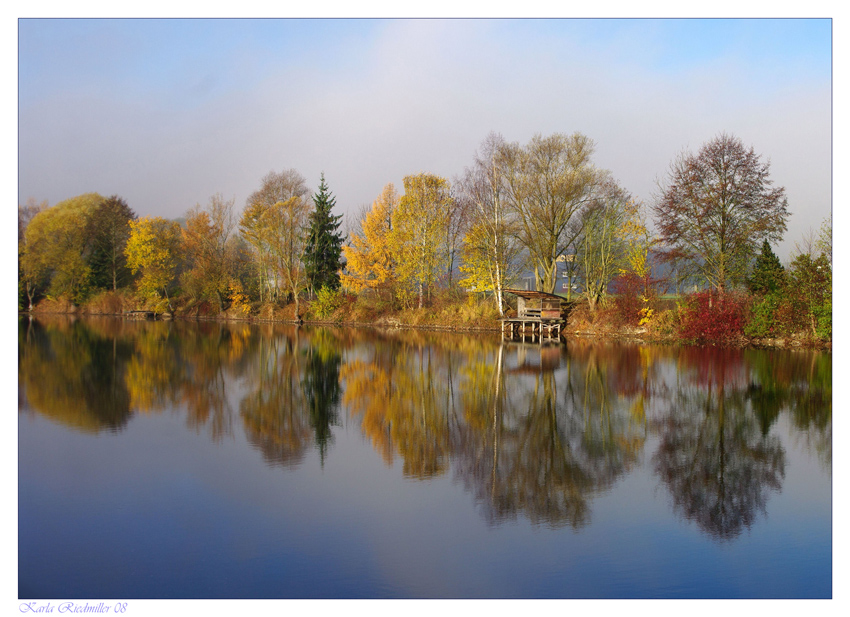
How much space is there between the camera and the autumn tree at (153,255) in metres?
51.6

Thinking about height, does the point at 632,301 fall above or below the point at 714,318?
above

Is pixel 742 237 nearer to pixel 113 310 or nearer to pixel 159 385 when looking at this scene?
pixel 159 385

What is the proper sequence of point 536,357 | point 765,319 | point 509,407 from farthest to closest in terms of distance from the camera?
point 765,319 → point 536,357 → point 509,407

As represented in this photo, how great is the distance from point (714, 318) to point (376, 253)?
69.5 feet

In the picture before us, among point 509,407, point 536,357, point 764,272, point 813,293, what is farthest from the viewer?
point 764,272

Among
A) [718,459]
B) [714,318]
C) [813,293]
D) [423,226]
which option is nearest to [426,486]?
[718,459]

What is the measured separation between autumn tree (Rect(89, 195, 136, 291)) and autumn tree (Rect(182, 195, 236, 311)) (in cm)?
546

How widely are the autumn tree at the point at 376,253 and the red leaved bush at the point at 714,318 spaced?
63.1 feet

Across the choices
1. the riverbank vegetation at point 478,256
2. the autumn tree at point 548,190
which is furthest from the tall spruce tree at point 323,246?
the autumn tree at point 548,190

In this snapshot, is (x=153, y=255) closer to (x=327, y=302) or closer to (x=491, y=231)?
(x=327, y=302)

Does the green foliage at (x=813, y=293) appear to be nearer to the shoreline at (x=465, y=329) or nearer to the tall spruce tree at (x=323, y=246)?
the shoreline at (x=465, y=329)

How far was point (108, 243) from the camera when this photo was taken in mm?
53781

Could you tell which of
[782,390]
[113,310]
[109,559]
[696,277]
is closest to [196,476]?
[109,559]

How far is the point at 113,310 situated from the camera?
179 feet
